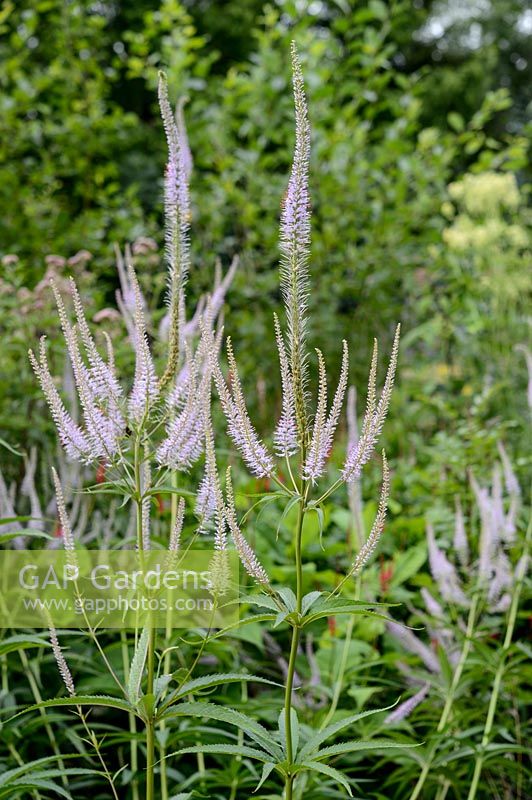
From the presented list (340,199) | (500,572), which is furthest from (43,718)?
(340,199)

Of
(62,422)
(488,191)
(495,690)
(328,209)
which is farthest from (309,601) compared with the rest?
(488,191)

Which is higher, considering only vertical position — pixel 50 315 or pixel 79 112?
pixel 79 112

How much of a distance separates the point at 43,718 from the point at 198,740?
0.44 metres

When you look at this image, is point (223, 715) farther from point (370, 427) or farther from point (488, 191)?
point (488, 191)

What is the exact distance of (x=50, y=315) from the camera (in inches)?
155

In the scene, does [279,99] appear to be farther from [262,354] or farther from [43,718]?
[43,718]

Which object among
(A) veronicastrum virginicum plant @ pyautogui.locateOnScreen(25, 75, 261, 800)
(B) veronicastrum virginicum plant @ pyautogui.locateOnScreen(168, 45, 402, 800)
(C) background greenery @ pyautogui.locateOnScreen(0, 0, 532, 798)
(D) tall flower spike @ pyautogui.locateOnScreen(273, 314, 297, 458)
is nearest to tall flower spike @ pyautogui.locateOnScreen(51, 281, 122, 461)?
(A) veronicastrum virginicum plant @ pyautogui.locateOnScreen(25, 75, 261, 800)

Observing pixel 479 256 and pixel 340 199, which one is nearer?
pixel 340 199

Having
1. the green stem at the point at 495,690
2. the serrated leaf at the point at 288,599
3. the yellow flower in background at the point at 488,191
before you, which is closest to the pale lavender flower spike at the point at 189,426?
the serrated leaf at the point at 288,599

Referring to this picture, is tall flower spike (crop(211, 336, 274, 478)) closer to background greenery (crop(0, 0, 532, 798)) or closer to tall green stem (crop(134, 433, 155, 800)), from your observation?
tall green stem (crop(134, 433, 155, 800))

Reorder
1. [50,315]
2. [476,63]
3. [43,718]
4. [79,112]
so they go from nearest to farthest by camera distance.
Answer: [43,718], [50,315], [79,112], [476,63]

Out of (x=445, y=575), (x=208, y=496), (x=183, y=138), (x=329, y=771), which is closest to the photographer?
(x=329, y=771)

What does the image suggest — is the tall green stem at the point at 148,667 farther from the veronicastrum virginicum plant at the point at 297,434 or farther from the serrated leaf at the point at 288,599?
the serrated leaf at the point at 288,599

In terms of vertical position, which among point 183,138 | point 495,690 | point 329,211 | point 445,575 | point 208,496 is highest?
point 329,211
